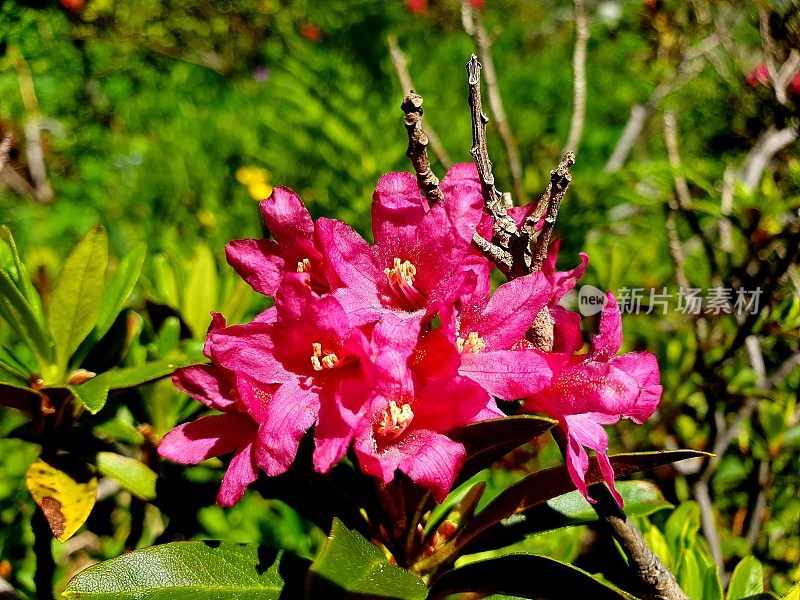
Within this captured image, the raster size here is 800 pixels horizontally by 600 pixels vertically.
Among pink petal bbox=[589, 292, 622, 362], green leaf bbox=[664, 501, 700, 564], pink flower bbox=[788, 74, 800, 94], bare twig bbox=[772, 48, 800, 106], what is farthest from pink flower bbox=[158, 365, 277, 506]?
pink flower bbox=[788, 74, 800, 94]

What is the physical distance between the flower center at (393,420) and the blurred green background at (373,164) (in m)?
0.46

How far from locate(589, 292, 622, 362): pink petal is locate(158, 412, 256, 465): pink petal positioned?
35 centimetres

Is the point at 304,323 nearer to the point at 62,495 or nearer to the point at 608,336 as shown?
the point at 608,336

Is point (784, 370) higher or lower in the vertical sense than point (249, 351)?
lower

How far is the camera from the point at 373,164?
2.36m

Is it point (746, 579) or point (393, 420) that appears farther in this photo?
point (746, 579)

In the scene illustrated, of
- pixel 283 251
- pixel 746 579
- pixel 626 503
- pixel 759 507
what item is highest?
pixel 283 251

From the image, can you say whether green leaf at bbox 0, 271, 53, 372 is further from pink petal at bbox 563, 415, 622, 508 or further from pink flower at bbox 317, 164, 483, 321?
pink petal at bbox 563, 415, 622, 508

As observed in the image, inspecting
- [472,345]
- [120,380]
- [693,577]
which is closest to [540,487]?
[472,345]

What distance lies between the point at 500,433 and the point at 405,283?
172 millimetres

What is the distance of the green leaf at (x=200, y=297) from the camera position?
1.24 metres

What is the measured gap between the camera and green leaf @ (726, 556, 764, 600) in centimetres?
89

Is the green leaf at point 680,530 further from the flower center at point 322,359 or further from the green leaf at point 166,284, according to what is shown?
the green leaf at point 166,284

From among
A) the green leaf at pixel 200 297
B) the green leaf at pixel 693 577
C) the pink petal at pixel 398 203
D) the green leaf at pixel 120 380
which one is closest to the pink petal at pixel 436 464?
the pink petal at pixel 398 203
